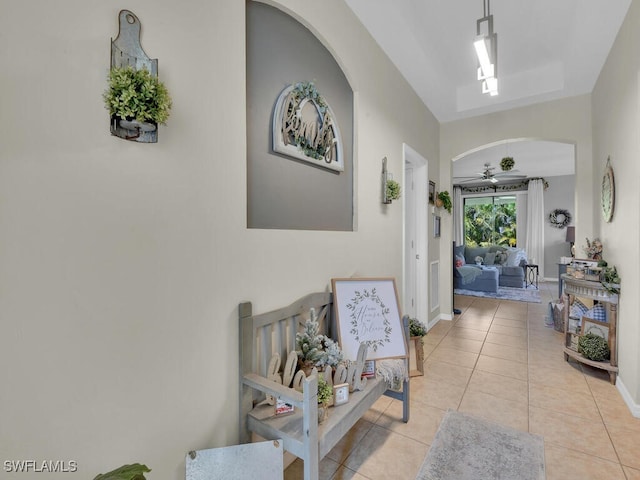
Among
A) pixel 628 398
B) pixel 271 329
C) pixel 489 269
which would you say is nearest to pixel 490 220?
pixel 489 269

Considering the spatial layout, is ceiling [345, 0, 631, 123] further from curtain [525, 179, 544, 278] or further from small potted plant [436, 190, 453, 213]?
curtain [525, 179, 544, 278]

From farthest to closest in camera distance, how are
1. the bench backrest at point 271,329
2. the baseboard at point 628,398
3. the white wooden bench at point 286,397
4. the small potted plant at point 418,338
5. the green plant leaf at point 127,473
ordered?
the small potted plant at point 418,338
the baseboard at point 628,398
the bench backrest at point 271,329
the white wooden bench at point 286,397
the green plant leaf at point 127,473

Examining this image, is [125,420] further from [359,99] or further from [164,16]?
[359,99]

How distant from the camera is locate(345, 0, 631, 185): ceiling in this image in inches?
94.1

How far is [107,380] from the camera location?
984 millimetres

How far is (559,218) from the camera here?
7.99m

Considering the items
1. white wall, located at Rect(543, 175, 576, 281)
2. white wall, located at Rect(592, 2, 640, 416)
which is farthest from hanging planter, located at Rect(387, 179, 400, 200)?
white wall, located at Rect(543, 175, 576, 281)

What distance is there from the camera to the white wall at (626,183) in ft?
6.90

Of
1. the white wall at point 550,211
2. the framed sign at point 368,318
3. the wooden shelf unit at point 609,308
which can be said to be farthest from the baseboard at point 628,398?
the white wall at point 550,211

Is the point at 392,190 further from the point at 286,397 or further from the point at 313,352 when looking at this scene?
the point at 286,397

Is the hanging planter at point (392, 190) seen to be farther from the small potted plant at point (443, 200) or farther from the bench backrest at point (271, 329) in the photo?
the small potted plant at point (443, 200)

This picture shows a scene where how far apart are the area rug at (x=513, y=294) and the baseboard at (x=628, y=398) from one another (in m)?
3.51

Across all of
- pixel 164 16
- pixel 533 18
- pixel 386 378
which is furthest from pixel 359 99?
pixel 386 378

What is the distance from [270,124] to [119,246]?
100 cm
